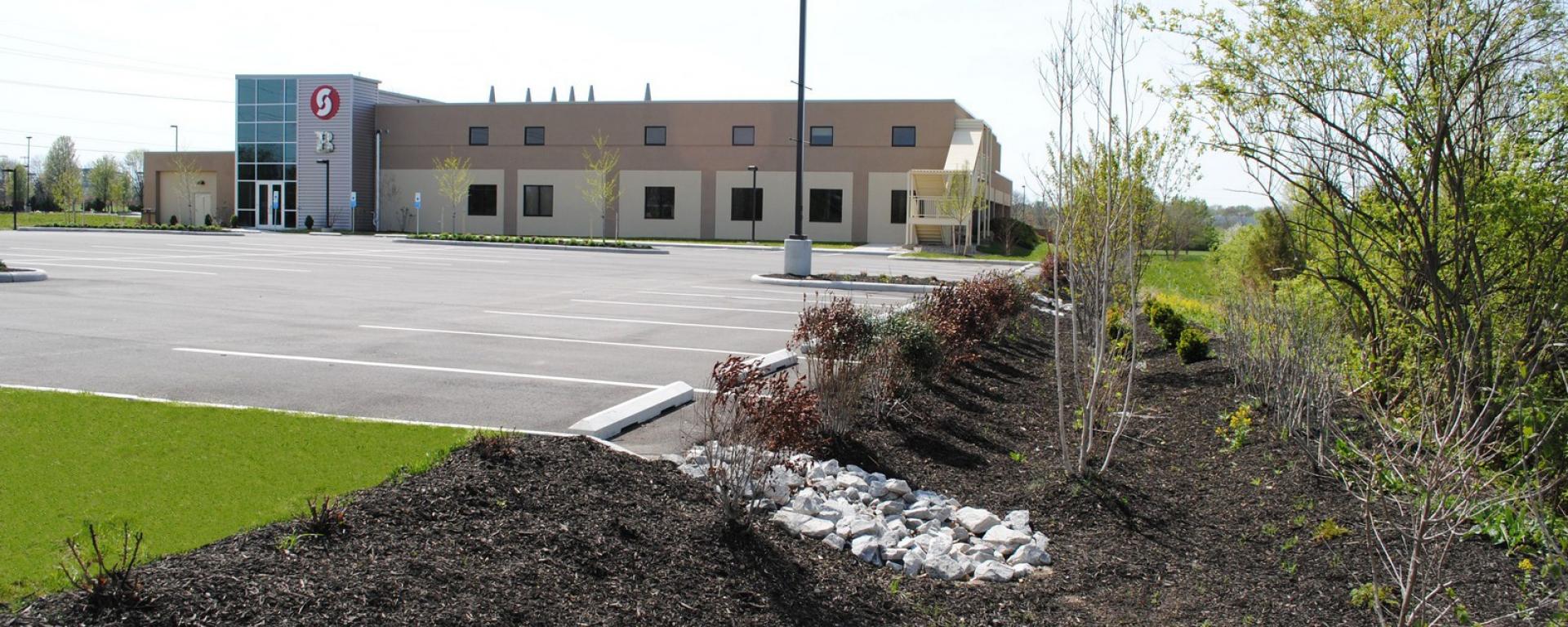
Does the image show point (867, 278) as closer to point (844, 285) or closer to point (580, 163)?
point (844, 285)

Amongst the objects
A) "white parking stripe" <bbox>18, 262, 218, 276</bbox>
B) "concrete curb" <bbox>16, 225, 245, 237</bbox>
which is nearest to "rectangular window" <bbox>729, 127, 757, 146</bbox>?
"concrete curb" <bbox>16, 225, 245, 237</bbox>

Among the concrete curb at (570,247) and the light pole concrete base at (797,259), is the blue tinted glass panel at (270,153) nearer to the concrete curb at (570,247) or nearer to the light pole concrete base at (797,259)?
the concrete curb at (570,247)

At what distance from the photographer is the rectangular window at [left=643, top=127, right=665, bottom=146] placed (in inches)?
2076

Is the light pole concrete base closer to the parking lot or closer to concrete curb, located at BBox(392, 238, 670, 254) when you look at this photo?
the parking lot

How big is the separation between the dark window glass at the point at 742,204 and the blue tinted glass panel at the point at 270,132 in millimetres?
24319

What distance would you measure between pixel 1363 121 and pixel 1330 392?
1.73 m

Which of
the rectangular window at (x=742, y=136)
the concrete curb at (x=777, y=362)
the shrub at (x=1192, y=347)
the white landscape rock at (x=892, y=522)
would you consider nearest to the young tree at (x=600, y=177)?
the rectangular window at (x=742, y=136)

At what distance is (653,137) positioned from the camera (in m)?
52.8

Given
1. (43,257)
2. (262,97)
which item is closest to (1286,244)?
(43,257)

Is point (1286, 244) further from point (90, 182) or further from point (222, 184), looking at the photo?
point (90, 182)

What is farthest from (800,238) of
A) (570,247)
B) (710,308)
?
(570,247)

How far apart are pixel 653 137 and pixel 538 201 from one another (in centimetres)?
690

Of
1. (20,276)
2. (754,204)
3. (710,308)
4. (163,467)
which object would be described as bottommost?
(163,467)

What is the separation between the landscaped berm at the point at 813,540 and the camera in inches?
160
